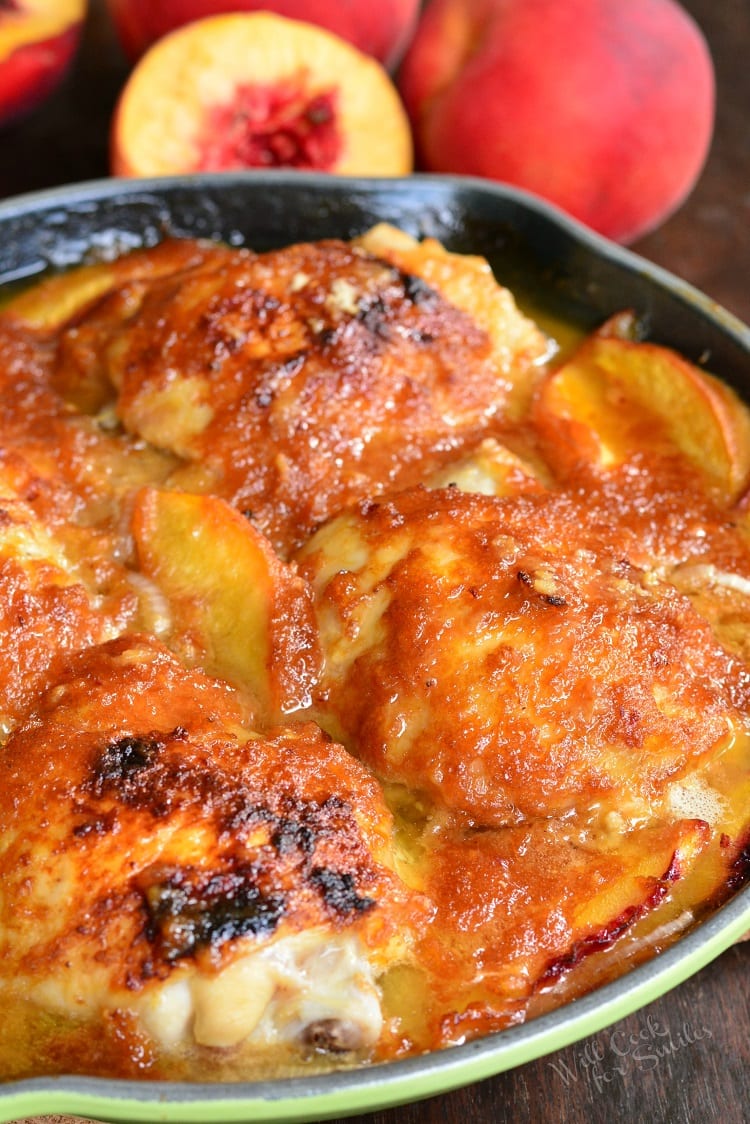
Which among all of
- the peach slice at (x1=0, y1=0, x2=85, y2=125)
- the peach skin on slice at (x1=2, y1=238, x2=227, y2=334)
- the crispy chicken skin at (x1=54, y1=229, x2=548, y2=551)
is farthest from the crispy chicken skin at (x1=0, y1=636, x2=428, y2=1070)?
the peach slice at (x1=0, y1=0, x2=85, y2=125)

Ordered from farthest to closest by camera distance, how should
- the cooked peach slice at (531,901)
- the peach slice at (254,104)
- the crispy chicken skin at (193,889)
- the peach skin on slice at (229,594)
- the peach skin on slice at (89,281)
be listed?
1. the peach slice at (254,104)
2. the peach skin on slice at (89,281)
3. the peach skin on slice at (229,594)
4. the cooked peach slice at (531,901)
5. the crispy chicken skin at (193,889)

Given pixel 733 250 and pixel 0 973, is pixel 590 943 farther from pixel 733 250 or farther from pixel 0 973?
pixel 733 250

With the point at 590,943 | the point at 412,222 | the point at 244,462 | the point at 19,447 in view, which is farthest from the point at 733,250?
the point at 590,943

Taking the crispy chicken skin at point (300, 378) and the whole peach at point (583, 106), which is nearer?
the crispy chicken skin at point (300, 378)

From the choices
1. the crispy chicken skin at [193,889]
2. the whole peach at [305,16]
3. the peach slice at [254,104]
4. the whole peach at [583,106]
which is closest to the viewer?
the crispy chicken skin at [193,889]

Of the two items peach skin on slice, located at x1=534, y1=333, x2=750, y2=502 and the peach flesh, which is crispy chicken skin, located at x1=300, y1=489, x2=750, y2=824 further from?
the peach flesh

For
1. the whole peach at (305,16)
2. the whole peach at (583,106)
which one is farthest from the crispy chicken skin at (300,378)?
the whole peach at (305,16)

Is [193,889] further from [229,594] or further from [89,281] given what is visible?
[89,281]

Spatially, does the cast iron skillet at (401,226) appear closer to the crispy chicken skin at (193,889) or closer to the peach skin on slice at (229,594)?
the peach skin on slice at (229,594)
